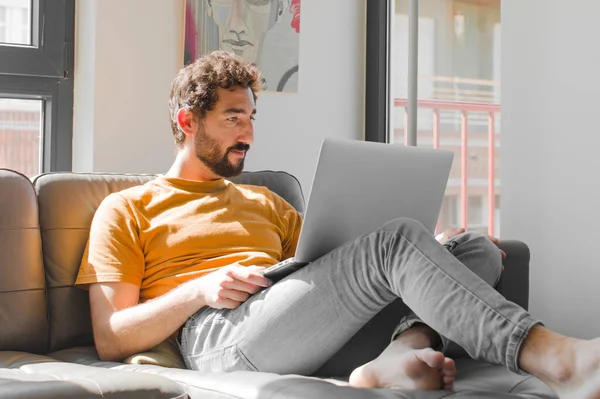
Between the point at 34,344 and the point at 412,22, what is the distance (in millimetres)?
1857

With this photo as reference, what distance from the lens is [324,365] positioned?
165cm

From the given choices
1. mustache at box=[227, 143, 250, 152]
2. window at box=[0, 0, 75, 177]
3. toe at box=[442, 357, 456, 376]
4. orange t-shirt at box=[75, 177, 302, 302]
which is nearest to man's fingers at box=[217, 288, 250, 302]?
orange t-shirt at box=[75, 177, 302, 302]

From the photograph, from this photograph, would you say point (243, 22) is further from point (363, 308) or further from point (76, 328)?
point (363, 308)

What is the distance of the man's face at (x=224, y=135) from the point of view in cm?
205

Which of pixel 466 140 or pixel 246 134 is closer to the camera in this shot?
pixel 246 134

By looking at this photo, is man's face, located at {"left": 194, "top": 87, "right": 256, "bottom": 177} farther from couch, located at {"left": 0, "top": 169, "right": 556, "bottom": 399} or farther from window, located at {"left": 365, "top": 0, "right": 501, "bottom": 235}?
window, located at {"left": 365, "top": 0, "right": 501, "bottom": 235}

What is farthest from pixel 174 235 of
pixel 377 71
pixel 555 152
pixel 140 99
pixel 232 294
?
pixel 377 71

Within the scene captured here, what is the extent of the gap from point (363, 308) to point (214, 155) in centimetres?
71

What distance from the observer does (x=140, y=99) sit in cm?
275

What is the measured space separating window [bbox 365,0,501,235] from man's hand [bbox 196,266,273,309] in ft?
4.97

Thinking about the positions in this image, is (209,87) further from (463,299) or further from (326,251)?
(463,299)

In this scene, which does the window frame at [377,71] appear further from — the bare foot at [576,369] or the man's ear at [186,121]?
the bare foot at [576,369]

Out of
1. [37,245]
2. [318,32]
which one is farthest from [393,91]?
[37,245]

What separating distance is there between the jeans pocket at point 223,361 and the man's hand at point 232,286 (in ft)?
0.30
